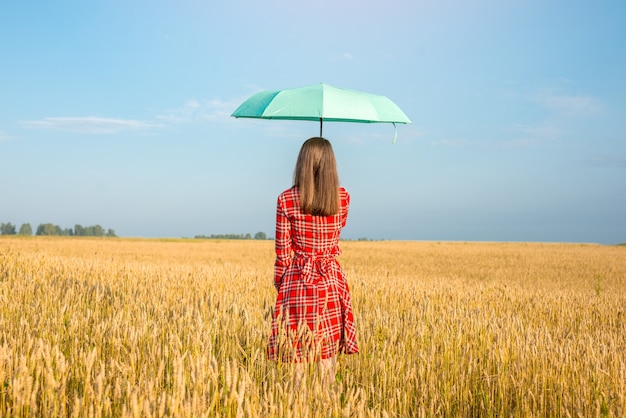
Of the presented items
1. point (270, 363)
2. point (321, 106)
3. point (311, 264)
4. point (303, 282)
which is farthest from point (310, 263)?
point (321, 106)

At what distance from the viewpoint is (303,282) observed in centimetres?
420

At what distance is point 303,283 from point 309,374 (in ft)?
2.26

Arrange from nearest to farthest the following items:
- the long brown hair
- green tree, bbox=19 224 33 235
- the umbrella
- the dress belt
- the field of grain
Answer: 1. the field of grain
2. the long brown hair
3. the dress belt
4. the umbrella
5. green tree, bbox=19 224 33 235

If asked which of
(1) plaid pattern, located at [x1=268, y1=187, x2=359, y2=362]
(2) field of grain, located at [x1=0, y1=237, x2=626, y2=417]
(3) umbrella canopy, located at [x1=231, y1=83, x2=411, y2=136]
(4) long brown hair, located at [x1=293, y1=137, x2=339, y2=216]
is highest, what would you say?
(3) umbrella canopy, located at [x1=231, y1=83, x2=411, y2=136]

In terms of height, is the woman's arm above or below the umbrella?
below

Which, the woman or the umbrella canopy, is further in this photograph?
the umbrella canopy

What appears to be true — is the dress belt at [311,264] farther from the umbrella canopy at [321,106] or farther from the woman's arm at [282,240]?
the umbrella canopy at [321,106]

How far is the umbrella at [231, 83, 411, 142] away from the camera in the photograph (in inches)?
206

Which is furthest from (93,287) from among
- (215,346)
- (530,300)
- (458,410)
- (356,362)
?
(530,300)

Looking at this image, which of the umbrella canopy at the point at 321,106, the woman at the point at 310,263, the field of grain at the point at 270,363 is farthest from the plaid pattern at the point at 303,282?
the umbrella canopy at the point at 321,106

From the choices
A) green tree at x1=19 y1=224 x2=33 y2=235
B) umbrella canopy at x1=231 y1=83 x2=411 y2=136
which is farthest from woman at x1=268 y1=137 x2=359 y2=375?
green tree at x1=19 y1=224 x2=33 y2=235

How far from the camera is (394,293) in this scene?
966 centimetres

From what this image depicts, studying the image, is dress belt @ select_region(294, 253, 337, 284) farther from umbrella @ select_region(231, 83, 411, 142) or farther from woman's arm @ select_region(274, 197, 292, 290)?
umbrella @ select_region(231, 83, 411, 142)

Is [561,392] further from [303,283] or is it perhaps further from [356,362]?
[303,283]
